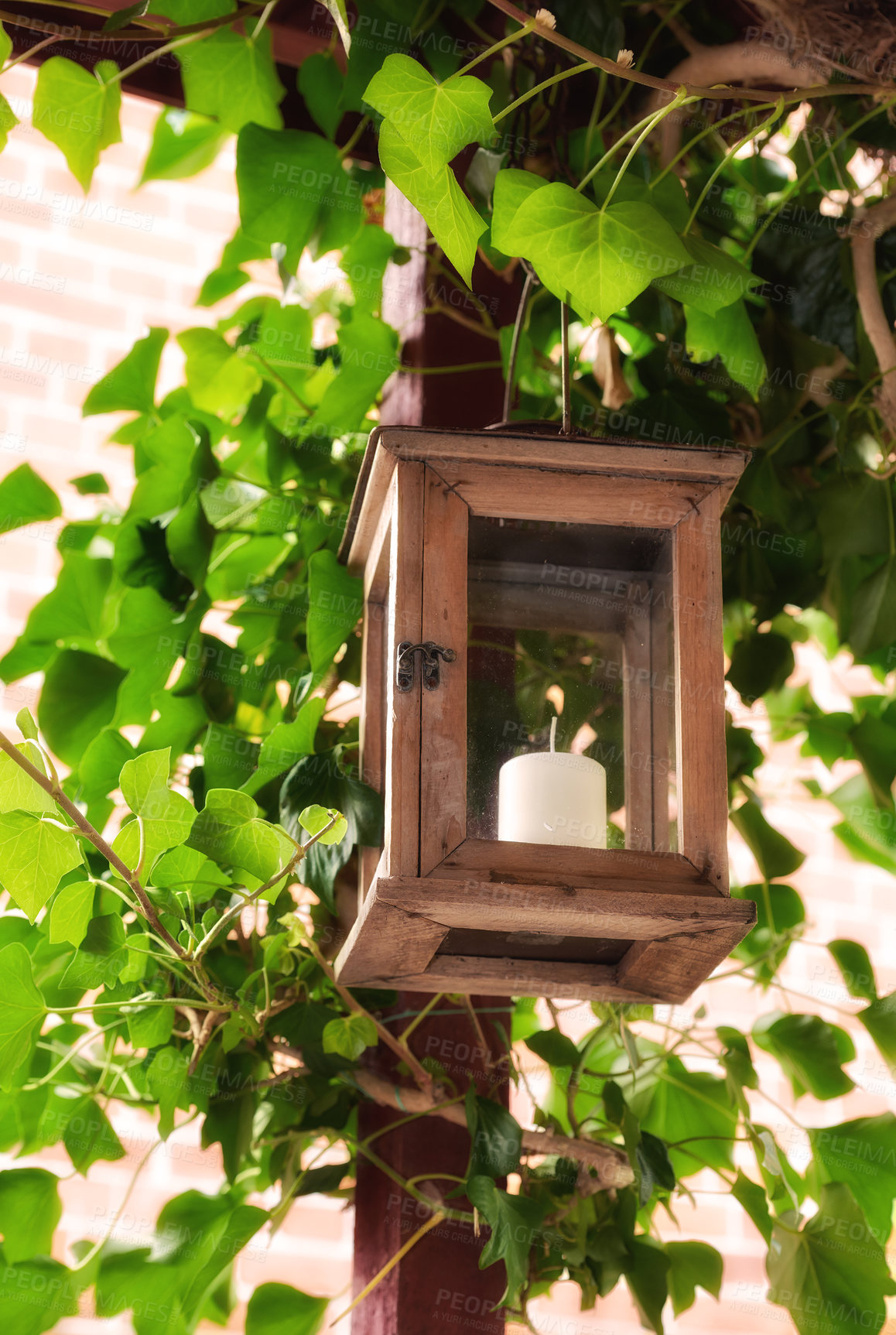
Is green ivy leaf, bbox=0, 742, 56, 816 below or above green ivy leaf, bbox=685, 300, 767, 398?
below

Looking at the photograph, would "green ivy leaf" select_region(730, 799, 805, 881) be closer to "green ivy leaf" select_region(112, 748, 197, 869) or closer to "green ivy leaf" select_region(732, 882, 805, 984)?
"green ivy leaf" select_region(732, 882, 805, 984)

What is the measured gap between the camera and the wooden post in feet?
3.22

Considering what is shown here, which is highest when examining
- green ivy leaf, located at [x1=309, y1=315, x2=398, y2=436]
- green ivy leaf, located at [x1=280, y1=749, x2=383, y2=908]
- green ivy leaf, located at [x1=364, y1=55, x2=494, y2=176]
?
green ivy leaf, located at [x1=309, y1=315, x2=398, y2=436]

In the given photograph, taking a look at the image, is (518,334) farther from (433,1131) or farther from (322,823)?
(433,1131)

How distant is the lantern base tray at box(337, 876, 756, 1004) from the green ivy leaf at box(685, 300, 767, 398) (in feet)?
1.66

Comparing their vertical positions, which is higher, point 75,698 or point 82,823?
point 75,698

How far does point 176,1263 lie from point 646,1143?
0.40 meters

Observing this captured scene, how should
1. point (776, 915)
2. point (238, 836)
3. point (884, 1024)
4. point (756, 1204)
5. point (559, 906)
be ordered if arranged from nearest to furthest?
point (559, 906), point (238, 836), point (756, 1204), point (884, 1024), point (776, 915)

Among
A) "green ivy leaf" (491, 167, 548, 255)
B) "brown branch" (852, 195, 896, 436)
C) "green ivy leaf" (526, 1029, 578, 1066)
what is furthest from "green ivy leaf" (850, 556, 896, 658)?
"green ivy leaf" (491, 167, 548, 255)

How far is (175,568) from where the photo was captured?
1.06m

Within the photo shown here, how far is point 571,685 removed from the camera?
2.29 feet

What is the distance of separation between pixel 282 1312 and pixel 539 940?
47 cm

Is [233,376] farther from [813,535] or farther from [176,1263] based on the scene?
[176,1263]

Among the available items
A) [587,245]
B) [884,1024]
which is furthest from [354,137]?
[884,1024]
